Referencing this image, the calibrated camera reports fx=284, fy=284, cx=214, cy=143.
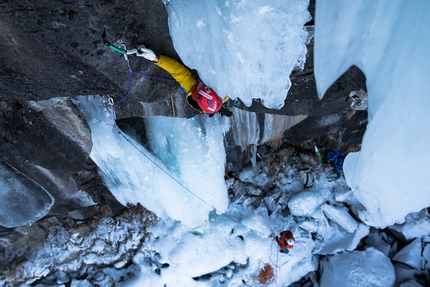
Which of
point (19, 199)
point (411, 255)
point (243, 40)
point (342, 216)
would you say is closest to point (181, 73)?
point (243, 40)

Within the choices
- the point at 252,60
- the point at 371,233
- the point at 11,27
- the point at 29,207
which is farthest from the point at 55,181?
the point at 371,233

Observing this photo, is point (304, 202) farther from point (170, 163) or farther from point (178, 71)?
point (178, 71)

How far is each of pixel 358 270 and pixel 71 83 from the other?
5.30 m

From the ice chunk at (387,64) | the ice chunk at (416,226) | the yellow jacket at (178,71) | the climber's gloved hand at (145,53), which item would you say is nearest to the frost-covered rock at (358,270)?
the ice chunk at (416,226)

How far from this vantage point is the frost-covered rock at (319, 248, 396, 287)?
192 inches

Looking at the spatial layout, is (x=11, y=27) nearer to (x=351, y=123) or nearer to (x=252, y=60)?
(x=252, y=60)

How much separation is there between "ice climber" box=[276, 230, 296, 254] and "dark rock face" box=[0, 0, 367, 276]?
7.58 feet

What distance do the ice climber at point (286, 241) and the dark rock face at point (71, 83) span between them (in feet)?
7.58

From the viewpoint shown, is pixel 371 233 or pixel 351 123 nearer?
pixel 351 123

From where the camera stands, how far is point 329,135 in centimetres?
525

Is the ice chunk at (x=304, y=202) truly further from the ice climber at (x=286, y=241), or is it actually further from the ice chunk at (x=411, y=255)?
the ice chunk at (x=411, y=255)

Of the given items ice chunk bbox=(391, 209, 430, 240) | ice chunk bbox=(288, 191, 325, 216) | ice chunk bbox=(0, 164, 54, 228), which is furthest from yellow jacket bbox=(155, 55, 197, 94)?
ice chunk bbox=(391, 209, 430, 240)

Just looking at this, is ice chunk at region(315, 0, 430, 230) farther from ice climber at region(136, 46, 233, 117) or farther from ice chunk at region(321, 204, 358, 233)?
ice chunk at region(321, 204, 358, 233)

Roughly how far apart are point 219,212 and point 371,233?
3.10 meters
